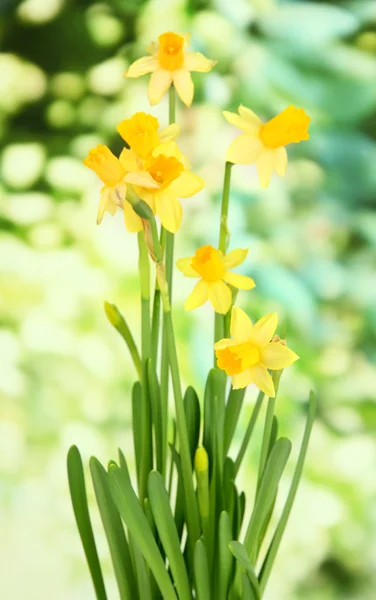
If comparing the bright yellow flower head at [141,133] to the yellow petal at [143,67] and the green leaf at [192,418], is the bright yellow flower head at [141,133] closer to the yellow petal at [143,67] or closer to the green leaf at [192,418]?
the yellow petal at [143,67]

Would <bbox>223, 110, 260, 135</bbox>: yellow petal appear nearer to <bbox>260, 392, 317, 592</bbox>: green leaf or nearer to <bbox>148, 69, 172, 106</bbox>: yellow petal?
<bbox>148, 69, 172, 106</bbox>: yellow petal

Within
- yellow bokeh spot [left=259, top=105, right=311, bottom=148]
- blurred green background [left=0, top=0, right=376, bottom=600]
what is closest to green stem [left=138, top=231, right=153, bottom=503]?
yellow bokeh spot [left=259, top=105, right=311, bottom=148]

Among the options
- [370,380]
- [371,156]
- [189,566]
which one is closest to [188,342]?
[370,380]

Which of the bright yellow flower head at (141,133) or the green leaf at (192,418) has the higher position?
the bright yellow flower head at (141,133)

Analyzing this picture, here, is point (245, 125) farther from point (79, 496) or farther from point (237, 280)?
point (79, 496)

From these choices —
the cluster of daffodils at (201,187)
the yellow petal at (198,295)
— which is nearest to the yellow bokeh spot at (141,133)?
the cluster of daffodils at (201,187)

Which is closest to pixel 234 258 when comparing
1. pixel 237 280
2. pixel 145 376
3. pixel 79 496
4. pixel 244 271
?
pixel 237 280
